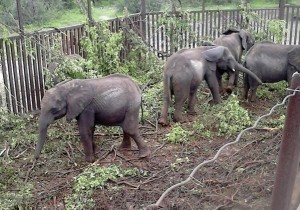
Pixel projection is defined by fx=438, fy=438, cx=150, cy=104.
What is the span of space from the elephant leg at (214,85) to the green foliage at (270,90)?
3.14ft

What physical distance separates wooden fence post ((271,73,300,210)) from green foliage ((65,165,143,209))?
2.80 metres

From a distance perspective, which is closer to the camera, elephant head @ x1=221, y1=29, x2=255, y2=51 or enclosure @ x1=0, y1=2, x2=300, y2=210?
enclosure @ x1=0, y1=2, x2=300, y2=210

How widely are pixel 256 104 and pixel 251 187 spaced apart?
15.3 feet

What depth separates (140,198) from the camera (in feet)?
14.2

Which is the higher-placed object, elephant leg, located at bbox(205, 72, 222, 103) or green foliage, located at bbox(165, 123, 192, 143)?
elephant leg, located at bbox(205, 72, 222, 103)

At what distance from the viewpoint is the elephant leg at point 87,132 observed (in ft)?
16.9

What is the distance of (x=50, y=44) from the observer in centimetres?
725

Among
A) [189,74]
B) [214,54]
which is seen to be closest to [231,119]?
[189,74]

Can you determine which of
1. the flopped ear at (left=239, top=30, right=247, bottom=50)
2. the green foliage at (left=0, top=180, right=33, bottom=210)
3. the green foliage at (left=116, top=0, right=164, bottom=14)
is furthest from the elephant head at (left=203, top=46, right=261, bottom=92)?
the green foliage at (left=116, top=0, right=164, bottom=14)

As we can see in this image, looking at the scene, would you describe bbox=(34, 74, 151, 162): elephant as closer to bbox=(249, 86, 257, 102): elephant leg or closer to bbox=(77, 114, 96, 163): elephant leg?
bbox=(77, 114, 96, 163): elephant leg

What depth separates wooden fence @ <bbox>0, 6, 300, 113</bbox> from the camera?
265 inches

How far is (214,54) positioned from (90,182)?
127 inches

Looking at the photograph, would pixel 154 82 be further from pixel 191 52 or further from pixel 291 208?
pixel 291 208

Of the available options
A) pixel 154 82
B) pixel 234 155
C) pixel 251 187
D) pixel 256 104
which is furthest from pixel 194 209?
pixel 154 82
